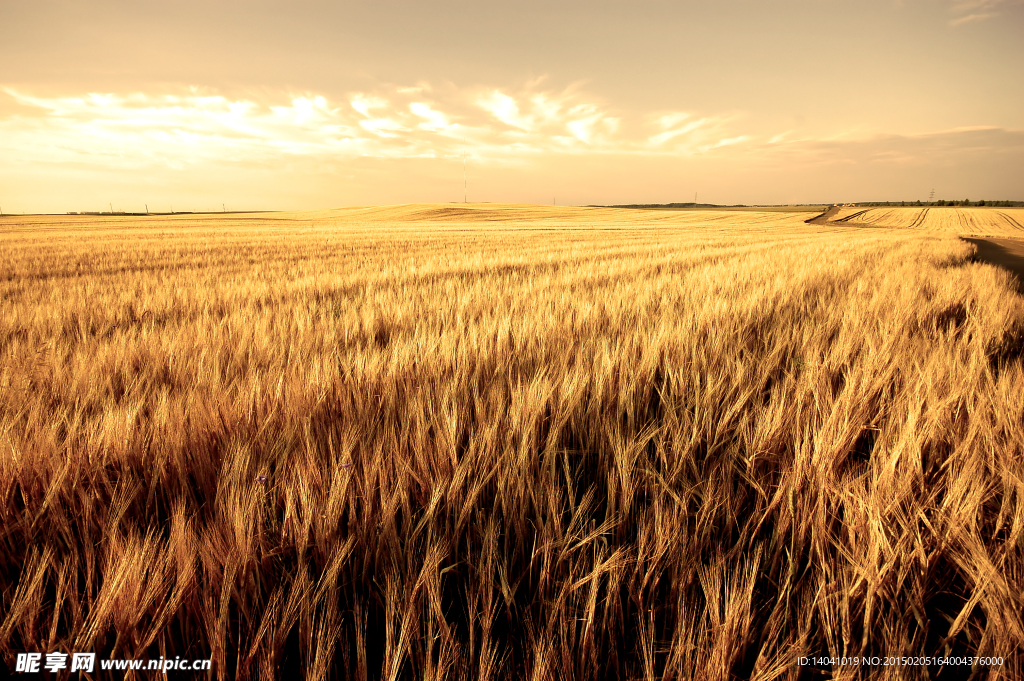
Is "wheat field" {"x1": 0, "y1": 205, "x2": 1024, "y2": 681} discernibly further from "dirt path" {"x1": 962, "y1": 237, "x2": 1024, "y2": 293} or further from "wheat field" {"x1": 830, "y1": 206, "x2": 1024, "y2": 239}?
"wheat field" {"x1": 830, "y1": 206, "x2": 1024, "y2": 239}

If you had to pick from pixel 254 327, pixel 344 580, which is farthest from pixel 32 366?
pixel 344 580

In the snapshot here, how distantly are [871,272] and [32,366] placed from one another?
23.3 ft

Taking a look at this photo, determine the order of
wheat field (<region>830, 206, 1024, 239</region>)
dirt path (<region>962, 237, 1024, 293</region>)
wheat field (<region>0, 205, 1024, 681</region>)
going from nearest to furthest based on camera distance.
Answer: wheat field (<region>0, 205, 1024, 681</region>), dirt path (<region>962, 237, 1024, 293</region>), wheat field (<region>830, 206, 1024, 239</region>)

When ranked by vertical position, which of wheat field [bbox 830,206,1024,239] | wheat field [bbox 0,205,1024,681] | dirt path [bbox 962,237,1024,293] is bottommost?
dirt path [bbox 962,237,1024,293]

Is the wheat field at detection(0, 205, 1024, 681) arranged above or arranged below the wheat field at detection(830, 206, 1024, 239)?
below

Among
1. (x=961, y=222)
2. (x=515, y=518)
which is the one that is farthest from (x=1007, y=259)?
(x=961, y=222)

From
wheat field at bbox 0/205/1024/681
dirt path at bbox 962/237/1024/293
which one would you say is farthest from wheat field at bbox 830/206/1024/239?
wheat field at bbox 0/205/1024/681

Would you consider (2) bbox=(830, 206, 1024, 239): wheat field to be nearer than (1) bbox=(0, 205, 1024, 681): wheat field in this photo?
No

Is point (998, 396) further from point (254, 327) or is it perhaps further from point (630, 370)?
point (254, 327)

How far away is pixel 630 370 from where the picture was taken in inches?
58.3

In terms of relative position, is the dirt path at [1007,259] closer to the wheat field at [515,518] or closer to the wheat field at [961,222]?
the wheat field at [515,518]

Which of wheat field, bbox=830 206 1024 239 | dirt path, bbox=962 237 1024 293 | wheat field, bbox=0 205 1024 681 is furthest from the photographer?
wheat field, bbox=830 206 1024 239

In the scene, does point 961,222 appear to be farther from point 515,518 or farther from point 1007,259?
point 515,518

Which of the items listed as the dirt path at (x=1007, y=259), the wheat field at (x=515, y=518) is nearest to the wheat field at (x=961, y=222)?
the dirt path at (x=1007, y=259)
